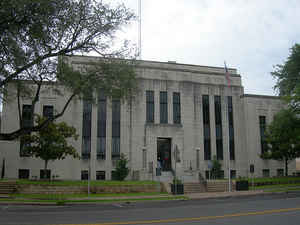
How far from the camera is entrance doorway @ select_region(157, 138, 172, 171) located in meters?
36.0

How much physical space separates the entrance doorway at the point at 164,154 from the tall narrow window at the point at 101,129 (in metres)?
7.25

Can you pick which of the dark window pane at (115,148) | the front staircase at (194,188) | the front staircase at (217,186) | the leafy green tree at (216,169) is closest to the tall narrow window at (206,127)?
the leafy green tree at (216,169)

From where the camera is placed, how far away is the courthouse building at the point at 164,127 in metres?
33.0

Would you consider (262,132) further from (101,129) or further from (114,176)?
(101,129)

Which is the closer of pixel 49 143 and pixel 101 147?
pixel 49 143

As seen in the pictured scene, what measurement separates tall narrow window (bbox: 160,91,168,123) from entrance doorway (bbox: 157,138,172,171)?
9.21ft

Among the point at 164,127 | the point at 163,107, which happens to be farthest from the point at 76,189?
the point at 163,107

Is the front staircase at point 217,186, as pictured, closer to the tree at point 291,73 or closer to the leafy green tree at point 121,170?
the leafy green tree at point 121,170

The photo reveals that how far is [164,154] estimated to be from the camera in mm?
36781

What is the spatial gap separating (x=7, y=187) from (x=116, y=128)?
1457cm

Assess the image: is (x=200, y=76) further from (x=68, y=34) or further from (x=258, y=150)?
(x=68, y=34)

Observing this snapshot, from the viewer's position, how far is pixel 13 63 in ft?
52.3

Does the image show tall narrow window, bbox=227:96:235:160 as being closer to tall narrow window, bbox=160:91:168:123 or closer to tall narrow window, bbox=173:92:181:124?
tall narrow window, bbox=173:92:181:124

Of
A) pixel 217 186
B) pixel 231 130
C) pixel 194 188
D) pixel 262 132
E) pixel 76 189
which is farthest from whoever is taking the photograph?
pixel 262 132
